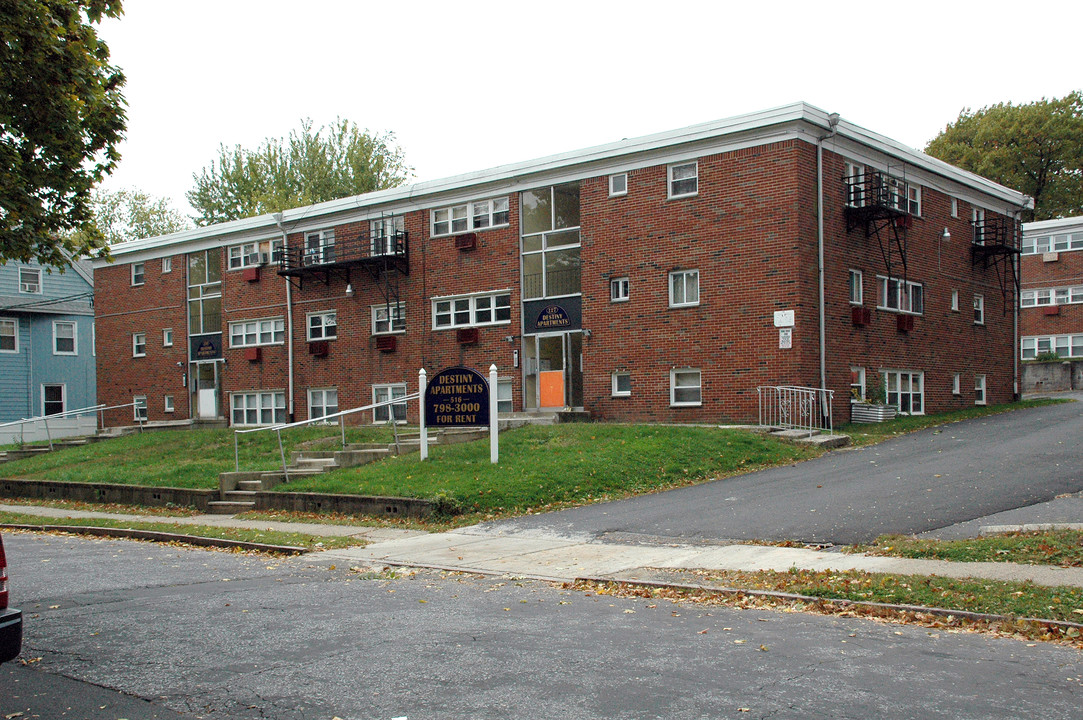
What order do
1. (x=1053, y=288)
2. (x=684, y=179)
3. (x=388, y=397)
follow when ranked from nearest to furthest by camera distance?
(x=684, y=179) < (x=388, y=397) < (x=1053, y=288)

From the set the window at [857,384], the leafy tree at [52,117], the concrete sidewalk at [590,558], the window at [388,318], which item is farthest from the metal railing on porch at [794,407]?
the leafy tree at [52,117]

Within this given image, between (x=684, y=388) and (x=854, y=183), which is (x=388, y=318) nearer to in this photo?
(x=684, y=388)

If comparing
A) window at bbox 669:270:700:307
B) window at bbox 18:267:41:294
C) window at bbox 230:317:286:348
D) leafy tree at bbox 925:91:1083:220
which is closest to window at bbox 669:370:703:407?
window at bbox 669:270:700:307

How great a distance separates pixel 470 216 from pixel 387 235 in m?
3.76

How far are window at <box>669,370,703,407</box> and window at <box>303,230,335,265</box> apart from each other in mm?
14531

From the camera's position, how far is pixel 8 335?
44.8 meters

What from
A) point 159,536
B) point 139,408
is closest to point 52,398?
point 139,408

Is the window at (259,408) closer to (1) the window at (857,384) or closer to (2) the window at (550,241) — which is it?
(2) the window at (550,241)

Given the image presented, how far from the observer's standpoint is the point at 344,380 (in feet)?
111

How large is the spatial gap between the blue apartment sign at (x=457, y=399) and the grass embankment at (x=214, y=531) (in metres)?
4.64

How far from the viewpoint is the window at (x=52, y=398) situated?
46.1 m

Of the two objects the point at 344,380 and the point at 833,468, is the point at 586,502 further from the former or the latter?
the point at 344,380

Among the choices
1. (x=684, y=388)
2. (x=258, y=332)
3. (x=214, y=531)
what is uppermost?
(x=258, y=332)

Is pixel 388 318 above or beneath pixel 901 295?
beneath
